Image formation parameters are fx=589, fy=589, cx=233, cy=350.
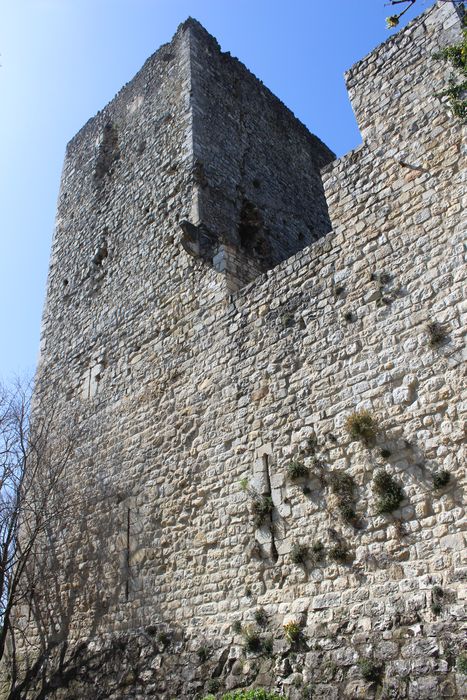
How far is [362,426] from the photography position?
6.00 m

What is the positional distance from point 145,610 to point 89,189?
31.0 feet

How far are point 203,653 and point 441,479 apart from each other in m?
3.33

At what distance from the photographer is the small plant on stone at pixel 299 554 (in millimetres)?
6068

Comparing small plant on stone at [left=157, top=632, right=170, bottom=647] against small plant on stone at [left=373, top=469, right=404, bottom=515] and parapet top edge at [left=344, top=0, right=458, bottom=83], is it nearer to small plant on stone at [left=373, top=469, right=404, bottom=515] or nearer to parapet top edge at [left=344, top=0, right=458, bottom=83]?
small plant on stone at [left=373, top=469, right=404, bottom=515]

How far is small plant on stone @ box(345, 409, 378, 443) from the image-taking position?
597cm

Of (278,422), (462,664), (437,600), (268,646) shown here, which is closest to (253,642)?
(268,646)

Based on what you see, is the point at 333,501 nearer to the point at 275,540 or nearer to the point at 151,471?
the point at 275,540

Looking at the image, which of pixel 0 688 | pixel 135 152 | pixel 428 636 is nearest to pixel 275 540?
pixel 428 636

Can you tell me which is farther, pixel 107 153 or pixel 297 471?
pixel 107 153

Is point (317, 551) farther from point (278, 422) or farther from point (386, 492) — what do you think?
point (278, 422)

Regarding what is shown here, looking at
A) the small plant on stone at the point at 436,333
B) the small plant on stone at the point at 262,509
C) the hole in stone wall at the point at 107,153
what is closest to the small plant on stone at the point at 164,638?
the small plant on stone at the point at 262,509

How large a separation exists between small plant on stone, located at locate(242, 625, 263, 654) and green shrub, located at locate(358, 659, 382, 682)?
1275 millimetres

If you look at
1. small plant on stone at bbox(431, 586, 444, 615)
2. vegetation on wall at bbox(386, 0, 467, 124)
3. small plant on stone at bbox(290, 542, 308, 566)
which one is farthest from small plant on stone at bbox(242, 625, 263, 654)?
vegetation on wall at bbox(386, 0, 467, 124)

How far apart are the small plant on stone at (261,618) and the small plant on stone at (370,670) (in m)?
1.29
